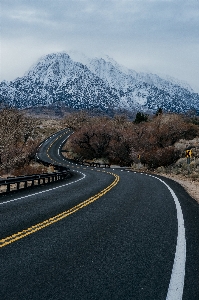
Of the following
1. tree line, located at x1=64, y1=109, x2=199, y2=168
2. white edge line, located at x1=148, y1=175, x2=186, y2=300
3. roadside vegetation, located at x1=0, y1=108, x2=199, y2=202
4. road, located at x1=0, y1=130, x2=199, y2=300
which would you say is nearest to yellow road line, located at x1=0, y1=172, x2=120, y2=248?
road, located at x1=0, y1=130, x2=199, y2=300

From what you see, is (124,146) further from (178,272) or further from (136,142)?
(178,272)

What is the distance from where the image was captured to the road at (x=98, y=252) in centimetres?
453

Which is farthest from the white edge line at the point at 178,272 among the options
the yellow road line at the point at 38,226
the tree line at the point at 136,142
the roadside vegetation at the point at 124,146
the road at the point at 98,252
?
the tree line at the point at 136,142

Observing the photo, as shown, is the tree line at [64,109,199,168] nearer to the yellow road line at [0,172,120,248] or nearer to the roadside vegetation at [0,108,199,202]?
the roadside vegetation at [0,108,199,202]

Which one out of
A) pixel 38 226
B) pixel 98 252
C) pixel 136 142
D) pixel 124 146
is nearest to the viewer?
pixel 98 252

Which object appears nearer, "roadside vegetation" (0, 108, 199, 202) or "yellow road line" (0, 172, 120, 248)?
"yellow road line" (0, 172, 120, 248)

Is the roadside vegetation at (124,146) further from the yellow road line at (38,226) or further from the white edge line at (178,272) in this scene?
the white edge line at (178,272)

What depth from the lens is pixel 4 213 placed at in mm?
10070

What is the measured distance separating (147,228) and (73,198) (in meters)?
5.72

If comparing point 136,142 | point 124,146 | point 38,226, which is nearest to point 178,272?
point 38,226

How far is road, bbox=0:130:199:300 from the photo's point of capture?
4527 mm

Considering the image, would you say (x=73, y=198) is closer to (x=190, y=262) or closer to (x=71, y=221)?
(x=71, y=221)

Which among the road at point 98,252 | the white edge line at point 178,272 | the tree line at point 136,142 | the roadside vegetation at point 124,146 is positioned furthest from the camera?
the tree line at point 136,142

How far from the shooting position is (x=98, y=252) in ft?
20.4
